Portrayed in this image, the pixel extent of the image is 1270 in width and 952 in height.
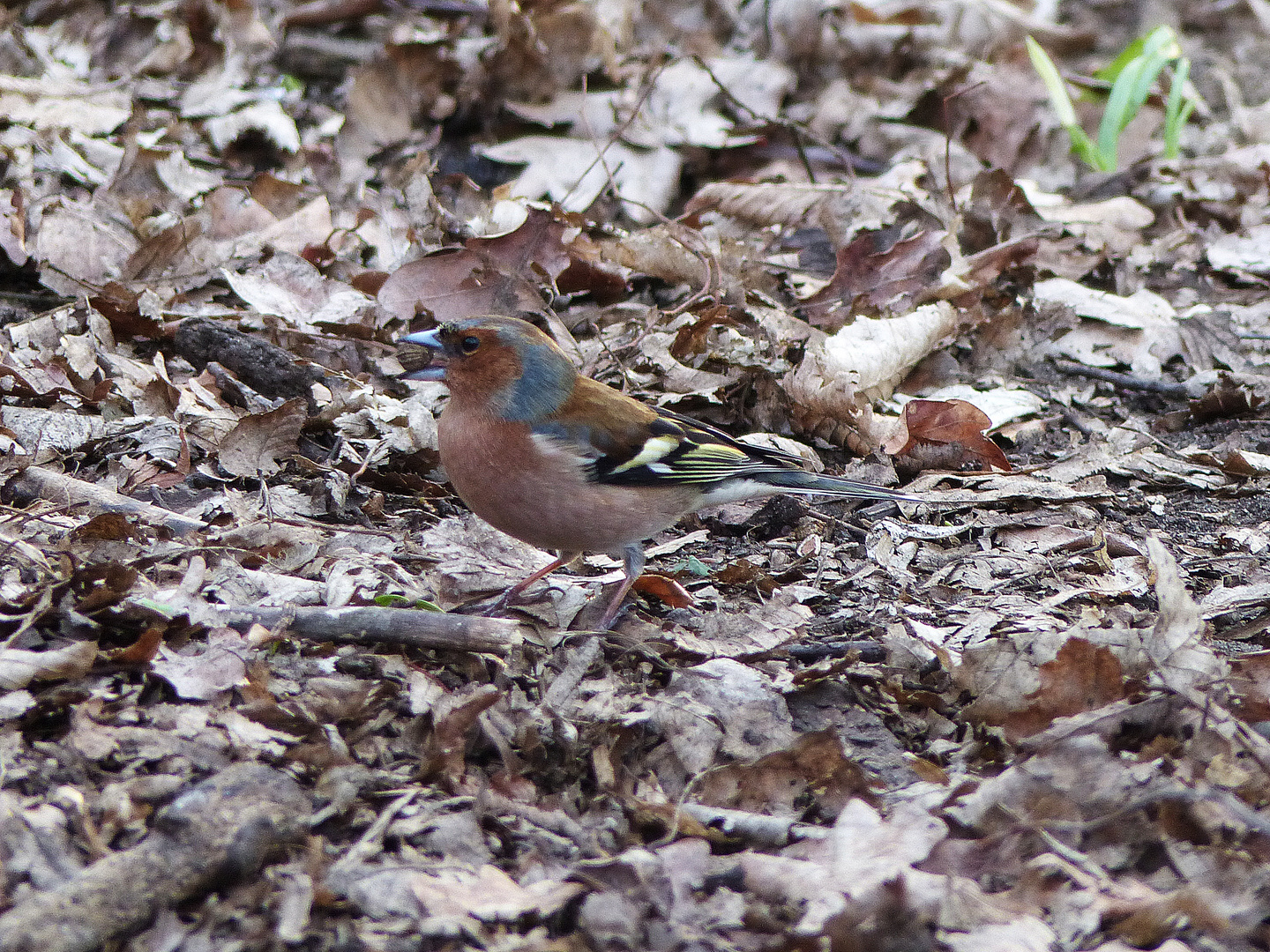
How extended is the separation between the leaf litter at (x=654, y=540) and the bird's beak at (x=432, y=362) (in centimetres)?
54

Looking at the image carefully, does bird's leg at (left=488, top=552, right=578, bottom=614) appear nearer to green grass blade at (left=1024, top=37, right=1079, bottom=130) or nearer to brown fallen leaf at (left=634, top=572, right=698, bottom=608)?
brown fallen leaf at (left=634, top=572, right=698, bottom=608)

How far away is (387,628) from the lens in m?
3.32

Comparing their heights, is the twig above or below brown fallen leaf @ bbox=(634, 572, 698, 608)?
below

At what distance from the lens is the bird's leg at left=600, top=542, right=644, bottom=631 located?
3949 millimetres

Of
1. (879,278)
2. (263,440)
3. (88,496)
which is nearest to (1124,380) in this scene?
(879,278)

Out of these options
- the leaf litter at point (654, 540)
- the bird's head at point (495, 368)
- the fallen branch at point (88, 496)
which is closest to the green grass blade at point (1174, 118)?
the leaf litter at point (654, 540)

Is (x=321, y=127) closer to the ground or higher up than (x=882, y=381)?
higher up

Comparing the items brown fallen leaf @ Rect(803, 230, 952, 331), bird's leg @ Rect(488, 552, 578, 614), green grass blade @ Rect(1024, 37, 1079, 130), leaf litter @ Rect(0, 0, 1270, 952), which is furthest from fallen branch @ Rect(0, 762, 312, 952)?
green grass blade @ Rect(1024, 37, 1079, 130)

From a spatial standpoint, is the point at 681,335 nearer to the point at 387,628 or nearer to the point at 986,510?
the point at 986,510

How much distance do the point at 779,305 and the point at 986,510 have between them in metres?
1.72

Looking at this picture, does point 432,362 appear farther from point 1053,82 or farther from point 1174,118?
point 1174,118

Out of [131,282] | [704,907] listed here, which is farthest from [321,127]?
[704,907]

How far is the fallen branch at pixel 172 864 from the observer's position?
87.1 inches

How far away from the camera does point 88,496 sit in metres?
3.86
